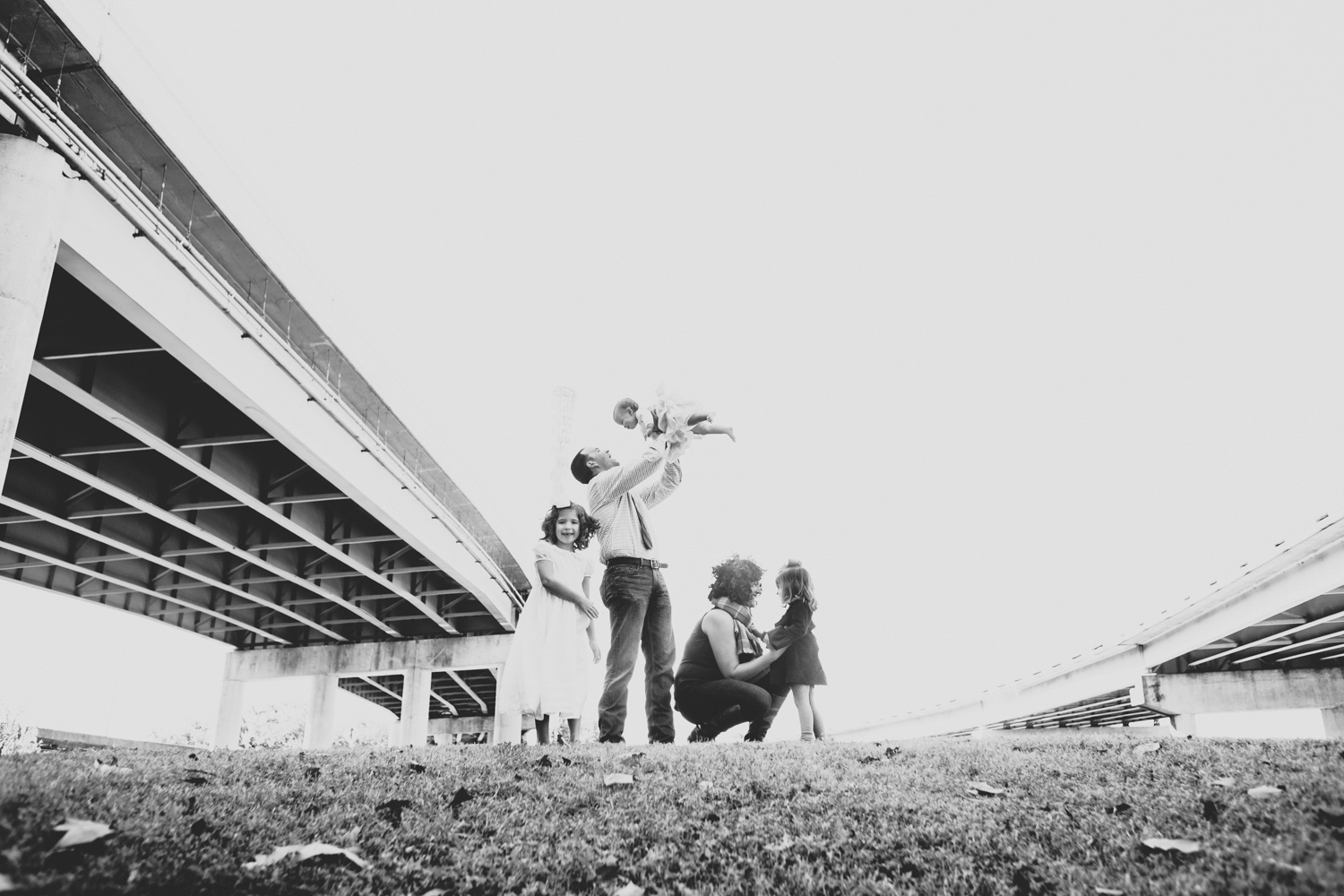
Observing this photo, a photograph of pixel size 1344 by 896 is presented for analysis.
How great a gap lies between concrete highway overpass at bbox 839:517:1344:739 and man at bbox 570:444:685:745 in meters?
13.5

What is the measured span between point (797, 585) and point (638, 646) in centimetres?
136

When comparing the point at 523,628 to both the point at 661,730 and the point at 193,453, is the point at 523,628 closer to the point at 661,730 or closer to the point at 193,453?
the point at 661,730

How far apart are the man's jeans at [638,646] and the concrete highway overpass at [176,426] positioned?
6625 mm

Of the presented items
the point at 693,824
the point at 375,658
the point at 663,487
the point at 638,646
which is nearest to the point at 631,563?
the point at 638,646

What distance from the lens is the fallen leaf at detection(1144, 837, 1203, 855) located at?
3359mm

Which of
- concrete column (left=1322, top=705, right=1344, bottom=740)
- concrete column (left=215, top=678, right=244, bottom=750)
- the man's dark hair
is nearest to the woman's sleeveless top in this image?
the man's dark hair

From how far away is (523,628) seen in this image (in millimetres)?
7340

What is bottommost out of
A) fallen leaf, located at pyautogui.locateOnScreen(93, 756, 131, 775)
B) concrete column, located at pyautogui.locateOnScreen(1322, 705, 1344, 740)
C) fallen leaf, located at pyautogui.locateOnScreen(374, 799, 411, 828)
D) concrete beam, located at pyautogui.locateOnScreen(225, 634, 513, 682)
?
fallen leaf, located at pyautogui.locateOnScreen(374, 799, 411, 828)

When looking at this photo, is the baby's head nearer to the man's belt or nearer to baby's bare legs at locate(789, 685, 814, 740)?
the man's belt

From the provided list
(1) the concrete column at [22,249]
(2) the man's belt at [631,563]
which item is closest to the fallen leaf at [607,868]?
(2) the man's belt at [631,563]

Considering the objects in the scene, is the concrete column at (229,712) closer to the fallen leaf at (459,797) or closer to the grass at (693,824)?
the grass at (693,824)

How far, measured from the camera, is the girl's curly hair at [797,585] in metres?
7.23

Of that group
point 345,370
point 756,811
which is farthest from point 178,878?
point 345,370

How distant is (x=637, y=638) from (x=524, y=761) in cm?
159
